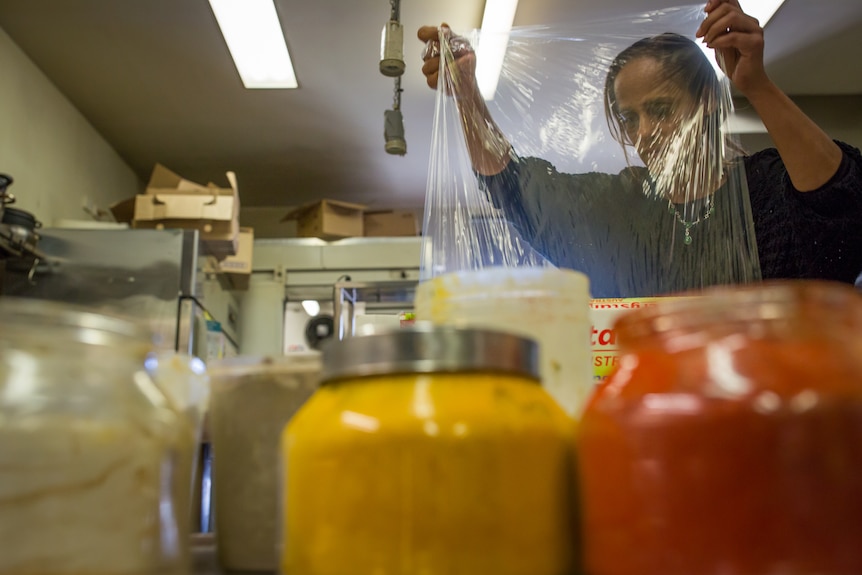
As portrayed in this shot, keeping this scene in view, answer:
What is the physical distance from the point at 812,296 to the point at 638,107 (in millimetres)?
1338

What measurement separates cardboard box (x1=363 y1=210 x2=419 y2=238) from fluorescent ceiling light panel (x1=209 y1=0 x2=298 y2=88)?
128cm

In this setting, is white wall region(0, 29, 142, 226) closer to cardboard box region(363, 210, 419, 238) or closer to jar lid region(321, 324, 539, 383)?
cardboard box region(363, 210, 419, 238)

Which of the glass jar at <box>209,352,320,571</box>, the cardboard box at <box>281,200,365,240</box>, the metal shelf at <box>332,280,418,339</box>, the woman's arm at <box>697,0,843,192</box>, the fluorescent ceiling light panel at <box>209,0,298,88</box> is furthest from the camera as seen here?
the cardboard box at <box>281,200,365,240</box>

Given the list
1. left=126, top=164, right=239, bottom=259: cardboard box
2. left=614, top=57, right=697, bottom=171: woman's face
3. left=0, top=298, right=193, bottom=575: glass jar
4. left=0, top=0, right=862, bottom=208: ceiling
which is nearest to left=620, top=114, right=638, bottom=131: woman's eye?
left=614, top=57, right=697, bottom=171: woman's face

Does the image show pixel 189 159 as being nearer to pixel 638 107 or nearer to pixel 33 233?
pixel 33 233

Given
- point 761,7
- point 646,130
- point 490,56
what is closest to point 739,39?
point 646,130

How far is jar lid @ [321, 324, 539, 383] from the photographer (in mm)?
368

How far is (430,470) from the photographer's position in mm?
333

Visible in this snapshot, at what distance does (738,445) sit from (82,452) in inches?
12.5

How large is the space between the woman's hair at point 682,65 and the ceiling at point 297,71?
148 cm

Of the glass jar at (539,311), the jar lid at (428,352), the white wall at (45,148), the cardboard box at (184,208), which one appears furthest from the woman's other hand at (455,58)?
the white wall at (45,148)

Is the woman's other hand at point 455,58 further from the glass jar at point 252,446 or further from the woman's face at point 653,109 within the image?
the glass jar at point 252,446

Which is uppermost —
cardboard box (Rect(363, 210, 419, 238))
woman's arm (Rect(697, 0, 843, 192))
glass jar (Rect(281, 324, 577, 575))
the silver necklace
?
cardboard box (Rect(363, 210, 419, 238))

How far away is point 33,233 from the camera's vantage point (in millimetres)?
2736
